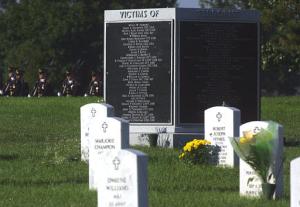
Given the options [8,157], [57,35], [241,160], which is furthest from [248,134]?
[57,35]

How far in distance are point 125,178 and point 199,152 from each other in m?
7.23

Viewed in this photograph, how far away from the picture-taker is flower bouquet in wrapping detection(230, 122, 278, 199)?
43.0ft

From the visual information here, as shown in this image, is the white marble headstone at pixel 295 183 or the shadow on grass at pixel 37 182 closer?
the white marble headstone at pixel 295 183

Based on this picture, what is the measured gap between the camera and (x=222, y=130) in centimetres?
1752

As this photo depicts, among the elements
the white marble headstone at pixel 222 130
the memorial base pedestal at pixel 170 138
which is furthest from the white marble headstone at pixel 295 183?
the memorial base pedestal at pixel 170 138

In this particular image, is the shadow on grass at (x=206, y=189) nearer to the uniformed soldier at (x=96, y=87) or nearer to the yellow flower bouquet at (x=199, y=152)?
the yellow flower bouquet at (x=199, y=152)

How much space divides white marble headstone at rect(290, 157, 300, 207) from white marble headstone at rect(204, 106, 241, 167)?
6680 millimetres

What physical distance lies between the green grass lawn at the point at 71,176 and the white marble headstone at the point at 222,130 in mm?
374

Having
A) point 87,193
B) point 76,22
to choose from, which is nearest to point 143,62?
point 87,193

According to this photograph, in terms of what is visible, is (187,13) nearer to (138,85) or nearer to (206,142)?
(138,85)

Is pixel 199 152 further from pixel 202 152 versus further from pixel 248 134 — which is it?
pixel 248 134

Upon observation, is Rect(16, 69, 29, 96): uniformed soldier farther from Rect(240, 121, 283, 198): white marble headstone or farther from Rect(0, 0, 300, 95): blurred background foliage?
Rect(240, 121, 283, 198): white marble headstone

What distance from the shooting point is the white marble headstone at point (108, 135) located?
43.4ft

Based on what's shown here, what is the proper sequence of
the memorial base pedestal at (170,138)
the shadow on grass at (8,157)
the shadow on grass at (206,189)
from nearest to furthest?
the shadow on grass at (206,189), the shadow on grass at (8,157), the memorial base pedestal at (170,138)
